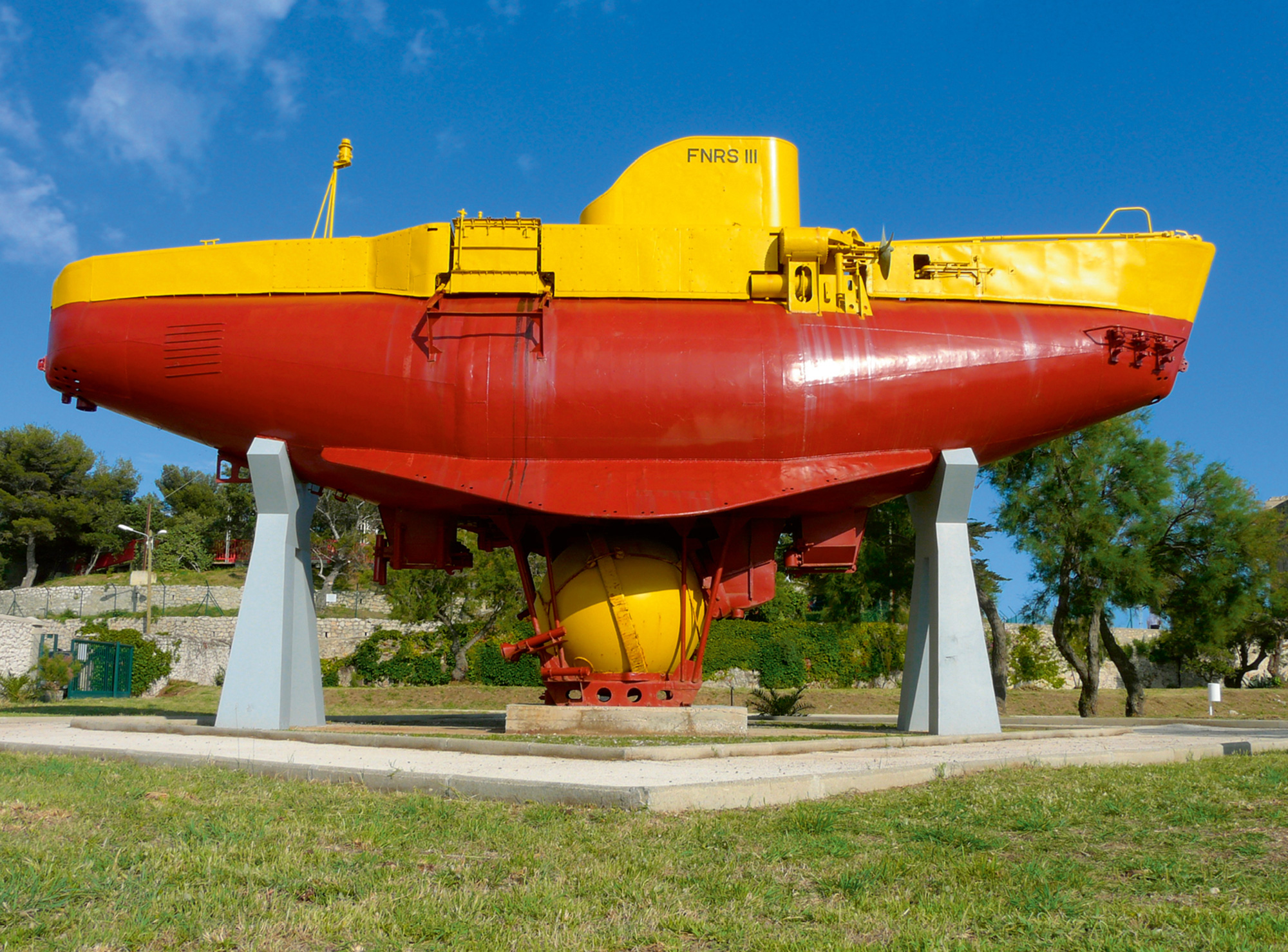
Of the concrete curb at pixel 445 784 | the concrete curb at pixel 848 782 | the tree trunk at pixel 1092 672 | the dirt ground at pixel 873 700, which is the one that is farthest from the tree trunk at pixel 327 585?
the concrete curb at pixel 848 782

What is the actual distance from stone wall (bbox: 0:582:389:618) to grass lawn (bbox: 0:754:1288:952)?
41.1 metres

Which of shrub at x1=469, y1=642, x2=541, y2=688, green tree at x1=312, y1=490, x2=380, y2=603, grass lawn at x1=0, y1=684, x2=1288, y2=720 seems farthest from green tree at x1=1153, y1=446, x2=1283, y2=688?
green tree at x1=312, y1=490, x2=380, y2=603

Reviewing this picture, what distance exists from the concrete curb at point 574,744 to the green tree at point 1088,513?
11.7 metres

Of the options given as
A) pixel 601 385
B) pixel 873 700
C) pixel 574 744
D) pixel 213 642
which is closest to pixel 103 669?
pixel 213 642

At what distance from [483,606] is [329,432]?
24.6 meters

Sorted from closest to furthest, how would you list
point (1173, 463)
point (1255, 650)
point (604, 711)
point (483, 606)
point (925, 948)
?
point (925, 948)
point (604, 711)
point (1173, 463)
point (483, 606)
point (1255, 650)

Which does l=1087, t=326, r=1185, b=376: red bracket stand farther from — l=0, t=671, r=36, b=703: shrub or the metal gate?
the metal gate

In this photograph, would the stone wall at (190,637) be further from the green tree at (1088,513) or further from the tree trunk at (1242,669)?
the tree trunk at (1242,669)

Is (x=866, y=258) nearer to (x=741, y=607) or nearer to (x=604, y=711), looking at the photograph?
(x=741, y=607)

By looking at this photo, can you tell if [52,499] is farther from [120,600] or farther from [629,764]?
[629,764]

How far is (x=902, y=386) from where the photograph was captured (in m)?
14.9

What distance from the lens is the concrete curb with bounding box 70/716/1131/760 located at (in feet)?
32.5

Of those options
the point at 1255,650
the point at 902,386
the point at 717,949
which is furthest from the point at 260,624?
the point at 1255,650

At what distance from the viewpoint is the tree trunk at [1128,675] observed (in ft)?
90.9
